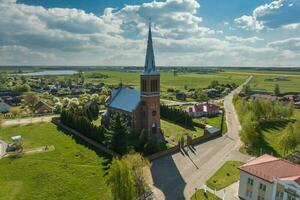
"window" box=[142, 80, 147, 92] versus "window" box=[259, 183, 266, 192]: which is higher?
"window" box=[142, 80, 147, 92]

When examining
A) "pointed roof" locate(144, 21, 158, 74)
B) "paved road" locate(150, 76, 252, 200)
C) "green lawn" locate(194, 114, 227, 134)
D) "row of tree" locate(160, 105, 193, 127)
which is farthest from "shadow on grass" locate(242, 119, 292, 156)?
"pointed roof" locate(144, 21, 158, 74)

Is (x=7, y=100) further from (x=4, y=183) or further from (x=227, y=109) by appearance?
(x=227, y=109)

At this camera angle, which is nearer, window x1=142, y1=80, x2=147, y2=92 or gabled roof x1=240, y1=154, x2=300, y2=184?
gabled roof x1=240, y1=154, x2=300, y2=184

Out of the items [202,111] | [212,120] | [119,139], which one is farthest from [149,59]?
[202,111]

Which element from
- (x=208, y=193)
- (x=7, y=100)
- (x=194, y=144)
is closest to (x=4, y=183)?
(x=208, y=193)

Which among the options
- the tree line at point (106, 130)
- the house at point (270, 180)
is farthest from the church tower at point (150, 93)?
the house at point (270, 180)

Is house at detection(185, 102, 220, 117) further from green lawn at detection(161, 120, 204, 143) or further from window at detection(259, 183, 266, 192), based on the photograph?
window at detection(259, 183, 266, 192)
